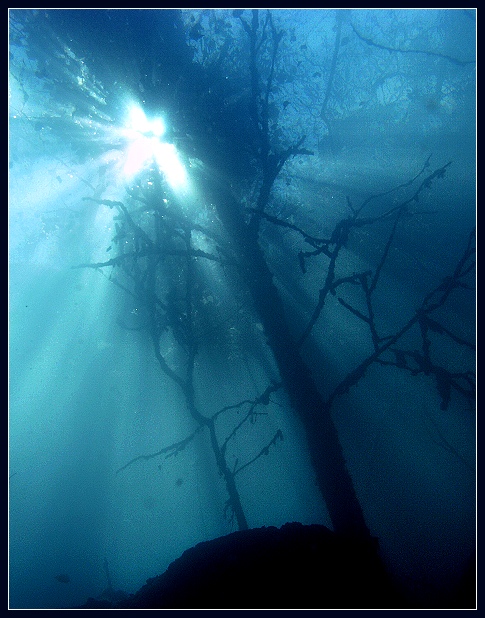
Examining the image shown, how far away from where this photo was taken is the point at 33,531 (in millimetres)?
32844

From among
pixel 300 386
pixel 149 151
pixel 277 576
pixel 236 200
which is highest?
pixel 149 151

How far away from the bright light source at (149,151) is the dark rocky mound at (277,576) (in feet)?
26.7

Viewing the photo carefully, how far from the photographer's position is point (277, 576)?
178 inches

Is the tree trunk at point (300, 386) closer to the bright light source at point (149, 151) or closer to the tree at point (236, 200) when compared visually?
the tree at point (236, 200)

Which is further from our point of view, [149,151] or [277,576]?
[149,151]

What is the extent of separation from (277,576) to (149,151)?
357 inches

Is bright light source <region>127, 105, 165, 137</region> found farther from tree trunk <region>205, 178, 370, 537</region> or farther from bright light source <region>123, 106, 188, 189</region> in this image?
tree trunk <region>205, 178, 370, 537</region>

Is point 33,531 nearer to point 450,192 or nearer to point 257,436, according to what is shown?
point 257,436

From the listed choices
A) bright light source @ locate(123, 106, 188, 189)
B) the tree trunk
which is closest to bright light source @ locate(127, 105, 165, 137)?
bright light source @ locate(123, 106, 188, 189)

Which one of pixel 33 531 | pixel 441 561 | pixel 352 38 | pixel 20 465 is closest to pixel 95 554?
pixel 33 531

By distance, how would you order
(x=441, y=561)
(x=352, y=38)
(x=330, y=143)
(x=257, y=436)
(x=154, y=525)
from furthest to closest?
(x=154, y=525) → (x=257, y=436) → (x=330, y=143) → (x=352, y=38) → (x=441, y=561)

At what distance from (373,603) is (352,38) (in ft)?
53.1

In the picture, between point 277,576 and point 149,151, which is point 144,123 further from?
point 277,576

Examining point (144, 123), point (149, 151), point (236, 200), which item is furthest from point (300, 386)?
point (144, 123)
